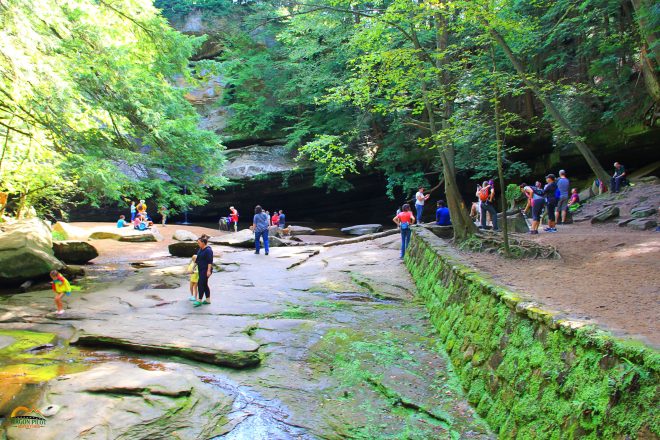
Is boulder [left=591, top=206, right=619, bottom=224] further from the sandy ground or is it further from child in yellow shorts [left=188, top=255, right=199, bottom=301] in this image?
child in yellow shorts [left=188, top=255, right=199, bottom=301]

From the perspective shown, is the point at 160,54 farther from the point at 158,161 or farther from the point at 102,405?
the point at 102,405

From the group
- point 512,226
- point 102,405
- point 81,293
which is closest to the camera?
point 102,405

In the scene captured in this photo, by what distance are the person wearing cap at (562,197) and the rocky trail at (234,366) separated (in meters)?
7.92

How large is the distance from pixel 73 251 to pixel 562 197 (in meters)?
16.5

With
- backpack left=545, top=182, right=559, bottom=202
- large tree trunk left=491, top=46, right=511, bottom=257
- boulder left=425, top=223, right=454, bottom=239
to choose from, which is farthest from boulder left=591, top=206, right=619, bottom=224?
large tree trunk left=491, top=46, right=511, bottom=257

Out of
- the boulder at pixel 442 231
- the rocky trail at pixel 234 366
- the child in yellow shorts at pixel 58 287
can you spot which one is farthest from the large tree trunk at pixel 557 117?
the child in yellow shorts at pixel 58 287

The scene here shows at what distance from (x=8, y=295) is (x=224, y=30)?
32378 millimetres

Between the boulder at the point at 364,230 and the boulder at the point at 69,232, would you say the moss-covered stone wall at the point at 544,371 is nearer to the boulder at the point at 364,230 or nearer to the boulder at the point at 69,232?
the boulder at the point at 364,230

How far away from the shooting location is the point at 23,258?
11109 mm

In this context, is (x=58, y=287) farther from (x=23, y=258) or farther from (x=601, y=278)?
(x=601, y=278)

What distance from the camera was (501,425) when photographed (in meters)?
4.22

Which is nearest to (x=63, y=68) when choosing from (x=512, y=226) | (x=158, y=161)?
(x=158, y=161)

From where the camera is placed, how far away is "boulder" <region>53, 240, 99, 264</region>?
14873mm

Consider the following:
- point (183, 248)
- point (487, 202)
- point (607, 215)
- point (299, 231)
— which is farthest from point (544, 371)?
point (299, 231)
